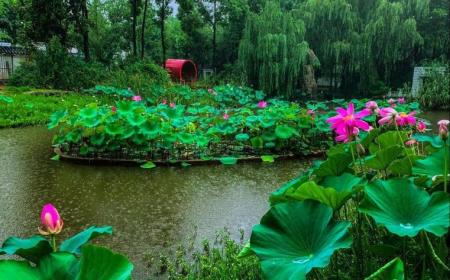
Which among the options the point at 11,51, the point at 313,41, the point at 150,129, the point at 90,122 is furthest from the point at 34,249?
the point at 11,51

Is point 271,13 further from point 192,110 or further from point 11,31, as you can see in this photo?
point 11,31

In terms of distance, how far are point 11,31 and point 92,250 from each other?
25100mm

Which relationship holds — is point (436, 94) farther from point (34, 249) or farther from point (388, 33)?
point (34, 249)

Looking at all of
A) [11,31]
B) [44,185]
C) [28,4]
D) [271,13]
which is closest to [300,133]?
[44,185]

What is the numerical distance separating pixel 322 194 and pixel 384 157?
0.39 meters

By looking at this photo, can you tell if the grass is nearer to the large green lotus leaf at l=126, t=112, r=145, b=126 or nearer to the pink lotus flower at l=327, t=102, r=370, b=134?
the large green lotus leaf at l=126, t=112, r=145, b=126

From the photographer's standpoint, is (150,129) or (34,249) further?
(150,129)

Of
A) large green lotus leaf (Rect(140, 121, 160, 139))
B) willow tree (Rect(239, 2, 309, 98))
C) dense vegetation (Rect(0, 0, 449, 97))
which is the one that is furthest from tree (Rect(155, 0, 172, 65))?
large green lotus leaf (Rect(140, 121, 160, 139))

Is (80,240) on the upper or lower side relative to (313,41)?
lower

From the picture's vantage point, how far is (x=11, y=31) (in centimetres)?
2297

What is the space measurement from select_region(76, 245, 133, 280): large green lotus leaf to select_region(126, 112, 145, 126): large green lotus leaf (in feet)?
12.0

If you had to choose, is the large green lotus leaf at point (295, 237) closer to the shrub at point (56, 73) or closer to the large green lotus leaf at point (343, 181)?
the large green lotus leaf at point (343, 181)

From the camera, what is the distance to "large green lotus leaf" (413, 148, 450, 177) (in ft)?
4.30

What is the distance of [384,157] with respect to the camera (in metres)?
1.45
